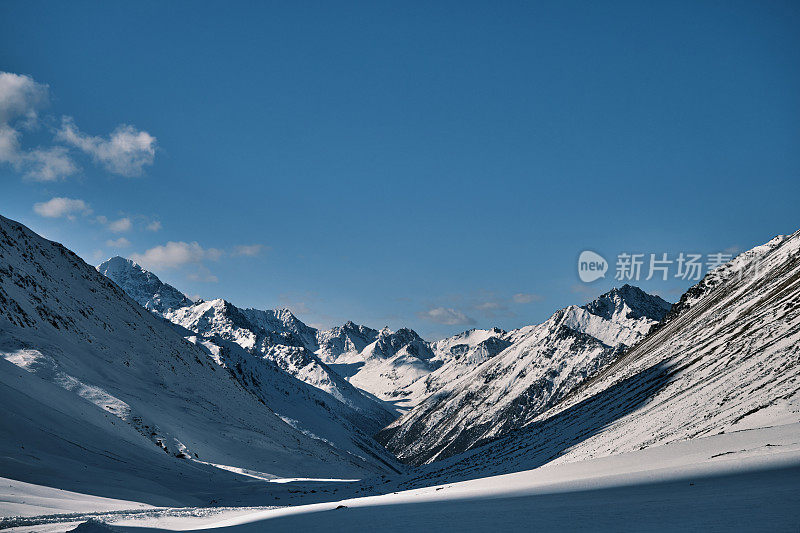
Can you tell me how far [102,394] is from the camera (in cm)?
7094

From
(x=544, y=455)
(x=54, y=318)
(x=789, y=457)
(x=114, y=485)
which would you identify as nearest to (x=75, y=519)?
(x=114, y=485)

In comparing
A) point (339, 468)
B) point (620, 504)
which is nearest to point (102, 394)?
point (339, 468)

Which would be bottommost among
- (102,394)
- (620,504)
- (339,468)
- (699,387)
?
(339,468)

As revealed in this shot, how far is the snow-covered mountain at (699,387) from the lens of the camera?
4359 centimetres

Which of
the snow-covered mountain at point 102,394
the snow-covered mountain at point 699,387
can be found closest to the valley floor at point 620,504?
the snow-covered mountain at point 102,394

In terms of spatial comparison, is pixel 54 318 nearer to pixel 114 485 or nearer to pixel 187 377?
pixel 187 377

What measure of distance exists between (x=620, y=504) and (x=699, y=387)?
53525 millimetres

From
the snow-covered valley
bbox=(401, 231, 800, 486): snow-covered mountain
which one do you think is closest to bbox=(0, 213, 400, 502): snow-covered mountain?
the snow-covered valley

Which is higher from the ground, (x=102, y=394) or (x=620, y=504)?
(x=620, y=504)

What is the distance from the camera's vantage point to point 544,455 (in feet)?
203

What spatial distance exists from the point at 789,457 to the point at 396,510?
1227cm

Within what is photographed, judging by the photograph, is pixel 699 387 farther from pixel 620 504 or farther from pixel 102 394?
pixel 102 394

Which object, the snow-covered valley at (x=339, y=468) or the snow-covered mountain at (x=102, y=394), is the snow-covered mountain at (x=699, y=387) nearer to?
the snow-covered valley at (x=339, y=468)

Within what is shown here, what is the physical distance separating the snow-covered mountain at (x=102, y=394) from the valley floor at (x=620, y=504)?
1596 cm
